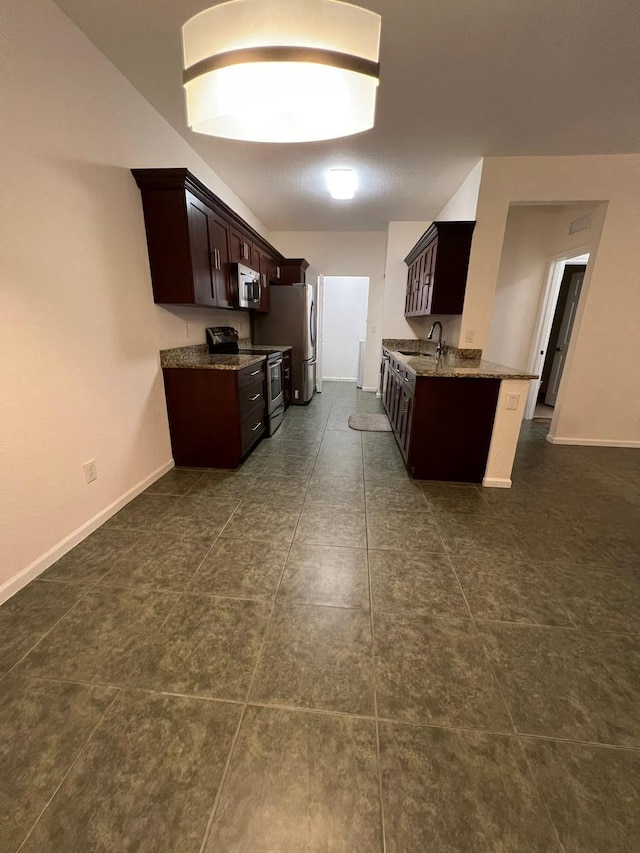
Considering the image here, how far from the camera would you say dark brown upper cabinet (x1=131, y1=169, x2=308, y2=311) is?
2.37 meters

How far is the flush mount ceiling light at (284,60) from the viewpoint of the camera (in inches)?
41.2

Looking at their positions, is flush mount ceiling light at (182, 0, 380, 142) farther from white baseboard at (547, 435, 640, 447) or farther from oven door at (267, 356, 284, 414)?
white baseboard at (547, 435, 640, 447)

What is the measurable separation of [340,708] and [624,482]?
10.3 ft

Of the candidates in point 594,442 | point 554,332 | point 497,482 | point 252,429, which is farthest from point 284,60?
point 554,332

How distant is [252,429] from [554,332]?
5.38 m

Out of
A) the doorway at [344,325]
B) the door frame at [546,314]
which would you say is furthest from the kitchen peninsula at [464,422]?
the doorway at [344,325]

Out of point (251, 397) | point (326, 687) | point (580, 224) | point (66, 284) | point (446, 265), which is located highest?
point (580, 224)

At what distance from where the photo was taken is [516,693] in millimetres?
1203

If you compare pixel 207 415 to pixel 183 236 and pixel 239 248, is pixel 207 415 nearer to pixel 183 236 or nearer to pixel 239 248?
pixel 183 236

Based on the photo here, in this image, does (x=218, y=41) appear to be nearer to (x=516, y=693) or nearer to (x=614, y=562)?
(x=516, y=693)

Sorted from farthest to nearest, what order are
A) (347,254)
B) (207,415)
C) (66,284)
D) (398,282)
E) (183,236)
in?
(347,254)
(398,282)
(207,415)
(183,236)
(66,284)

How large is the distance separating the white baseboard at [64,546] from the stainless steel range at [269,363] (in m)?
1.51

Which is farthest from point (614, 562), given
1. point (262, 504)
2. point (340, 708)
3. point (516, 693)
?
point (262, 504)

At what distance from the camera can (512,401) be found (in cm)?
262
